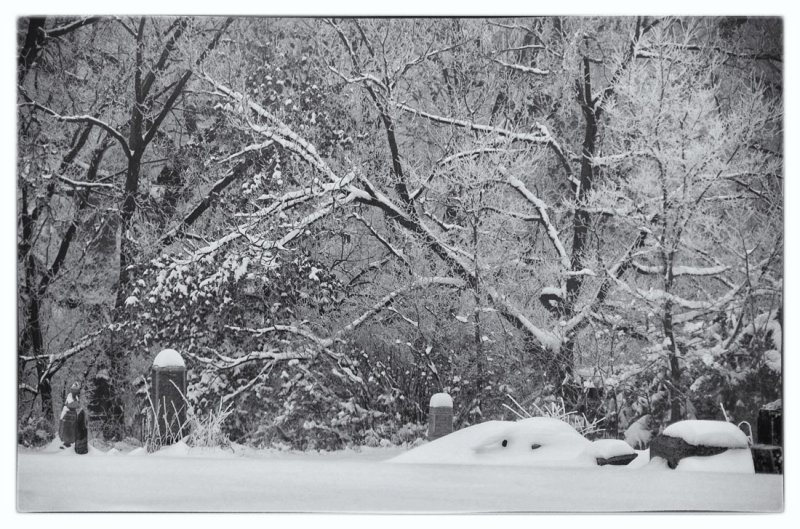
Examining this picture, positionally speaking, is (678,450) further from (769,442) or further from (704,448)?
(769,442)

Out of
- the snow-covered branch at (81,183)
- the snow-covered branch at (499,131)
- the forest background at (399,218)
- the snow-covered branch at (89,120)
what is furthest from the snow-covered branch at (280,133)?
the snow-covered branch at (81,183)

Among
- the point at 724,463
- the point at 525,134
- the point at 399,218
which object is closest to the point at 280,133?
the point at 399,218

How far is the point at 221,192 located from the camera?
741cm

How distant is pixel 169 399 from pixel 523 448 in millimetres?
2605

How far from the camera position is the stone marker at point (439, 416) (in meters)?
7.09

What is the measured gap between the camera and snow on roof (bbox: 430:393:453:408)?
7.08 meters

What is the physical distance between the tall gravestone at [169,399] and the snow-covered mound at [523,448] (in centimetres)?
162

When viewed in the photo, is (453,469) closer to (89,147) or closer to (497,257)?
(497,257)

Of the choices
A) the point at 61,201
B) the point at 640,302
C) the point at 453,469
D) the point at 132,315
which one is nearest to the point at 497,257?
the point at 640,302

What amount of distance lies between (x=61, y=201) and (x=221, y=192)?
1169 mm

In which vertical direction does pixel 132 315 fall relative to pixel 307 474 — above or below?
above

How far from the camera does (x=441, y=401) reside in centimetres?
709

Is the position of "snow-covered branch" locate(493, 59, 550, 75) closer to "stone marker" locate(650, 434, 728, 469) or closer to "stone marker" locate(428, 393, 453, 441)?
"stone marker" locate(428, 393, 453, 441)

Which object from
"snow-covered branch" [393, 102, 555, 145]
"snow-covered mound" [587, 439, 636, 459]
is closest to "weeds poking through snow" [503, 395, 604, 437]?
"snow-covered mound" [587, 439, 636, 459]
